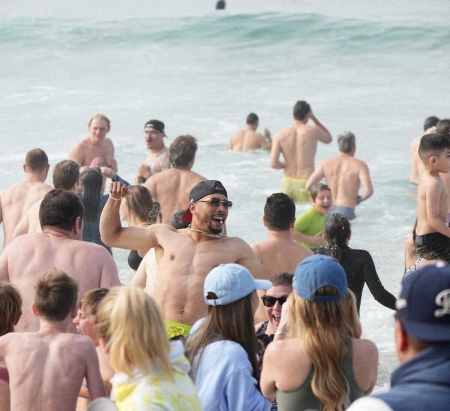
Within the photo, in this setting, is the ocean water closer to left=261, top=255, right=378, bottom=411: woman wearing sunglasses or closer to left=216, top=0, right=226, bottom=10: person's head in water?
left=216, top=0, right=226, bottom=10: person's head in water

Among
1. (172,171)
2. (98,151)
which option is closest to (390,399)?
(172,171)

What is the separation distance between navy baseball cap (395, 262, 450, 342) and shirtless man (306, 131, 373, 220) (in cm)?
764

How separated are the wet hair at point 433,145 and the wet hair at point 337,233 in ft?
5.20

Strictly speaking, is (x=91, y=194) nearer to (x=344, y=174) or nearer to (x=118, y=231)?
(x=118, y=231)

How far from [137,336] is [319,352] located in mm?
708

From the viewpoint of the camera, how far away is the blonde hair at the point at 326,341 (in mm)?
3131

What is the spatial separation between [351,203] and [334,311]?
6.74 m

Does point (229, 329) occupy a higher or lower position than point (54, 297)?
lower

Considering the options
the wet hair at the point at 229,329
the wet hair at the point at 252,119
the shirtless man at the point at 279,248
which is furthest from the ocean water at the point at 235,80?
the wet hair at the point at 229,329

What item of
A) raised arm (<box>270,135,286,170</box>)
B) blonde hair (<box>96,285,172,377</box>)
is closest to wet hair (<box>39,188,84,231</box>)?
blonde hair (<box>96,285,172,377</box>)

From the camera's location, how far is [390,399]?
191 cm

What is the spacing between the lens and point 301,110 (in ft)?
34.6

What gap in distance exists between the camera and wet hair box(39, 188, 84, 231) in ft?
14.9

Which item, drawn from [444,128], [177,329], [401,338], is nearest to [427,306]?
[401,338]
